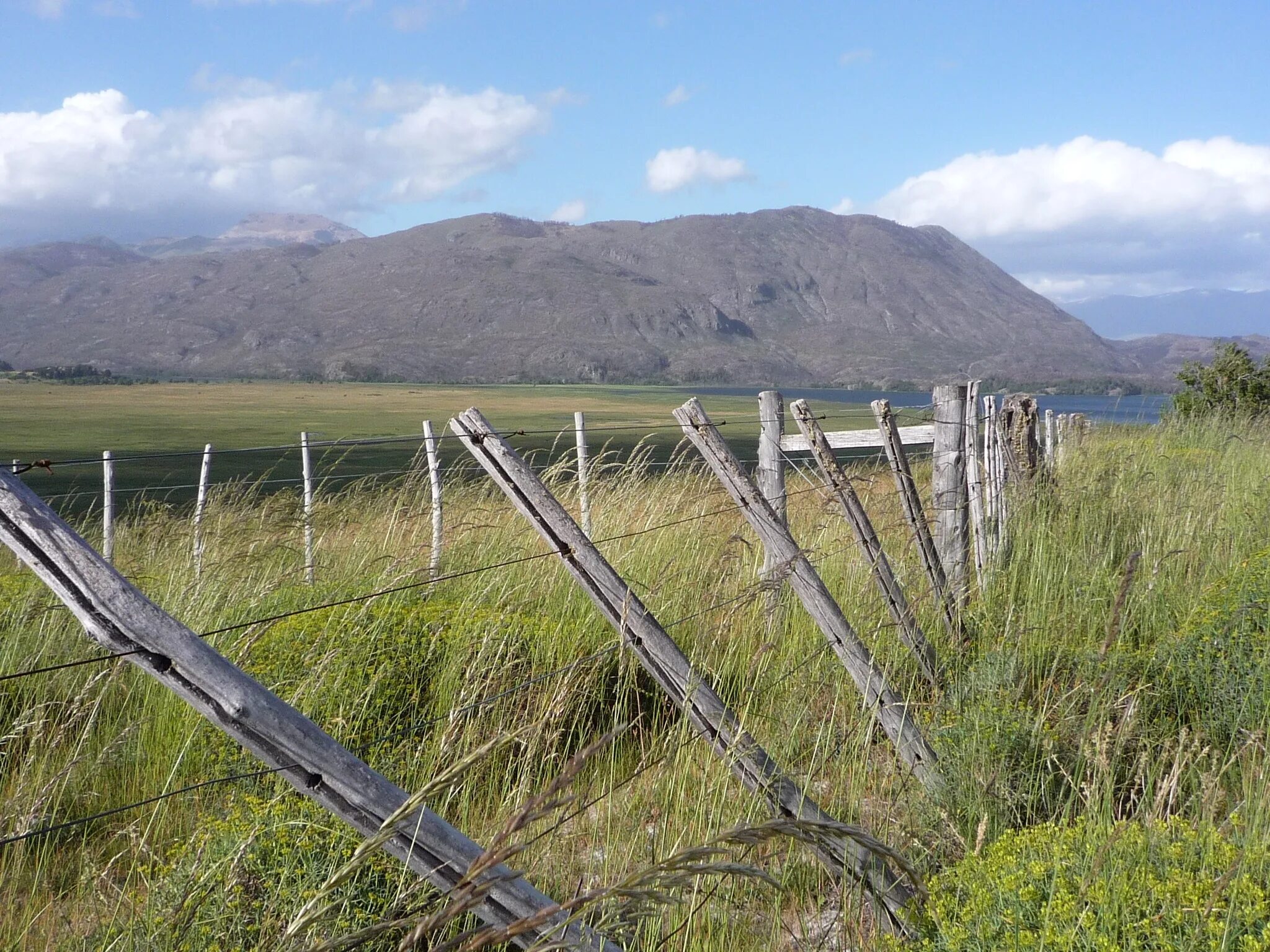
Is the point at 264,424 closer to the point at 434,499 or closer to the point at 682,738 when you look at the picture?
the point at 434,499

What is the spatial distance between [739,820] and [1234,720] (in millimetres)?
2122

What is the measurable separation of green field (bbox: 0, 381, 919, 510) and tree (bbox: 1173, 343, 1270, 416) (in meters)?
8.01

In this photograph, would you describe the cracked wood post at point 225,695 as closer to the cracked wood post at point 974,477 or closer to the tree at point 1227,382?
the cracked wood post at point 974,477

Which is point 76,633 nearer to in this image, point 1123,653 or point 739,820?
point 739,820

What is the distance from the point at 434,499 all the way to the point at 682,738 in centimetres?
431

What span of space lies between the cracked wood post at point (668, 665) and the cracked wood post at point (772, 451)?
2.77 metres

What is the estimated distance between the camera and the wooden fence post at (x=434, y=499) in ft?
17.0

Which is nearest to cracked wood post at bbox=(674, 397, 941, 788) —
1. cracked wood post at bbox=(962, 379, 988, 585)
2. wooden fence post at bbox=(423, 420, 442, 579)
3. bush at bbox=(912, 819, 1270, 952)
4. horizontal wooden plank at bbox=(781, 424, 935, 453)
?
bush at bbox=(912, 819, 1270, 952)

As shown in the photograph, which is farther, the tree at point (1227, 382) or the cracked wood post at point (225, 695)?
the tree at point (1227, 382)

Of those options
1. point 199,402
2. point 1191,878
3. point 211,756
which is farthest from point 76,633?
point 199,402

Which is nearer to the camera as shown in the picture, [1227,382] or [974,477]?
[974,477]

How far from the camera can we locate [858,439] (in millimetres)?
6691

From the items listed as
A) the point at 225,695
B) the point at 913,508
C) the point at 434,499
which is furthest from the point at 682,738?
the point at 434,499

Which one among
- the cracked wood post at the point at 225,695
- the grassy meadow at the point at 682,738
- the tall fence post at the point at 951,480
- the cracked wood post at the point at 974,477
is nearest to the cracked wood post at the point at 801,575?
the grassy meadow at the point at 682,738
